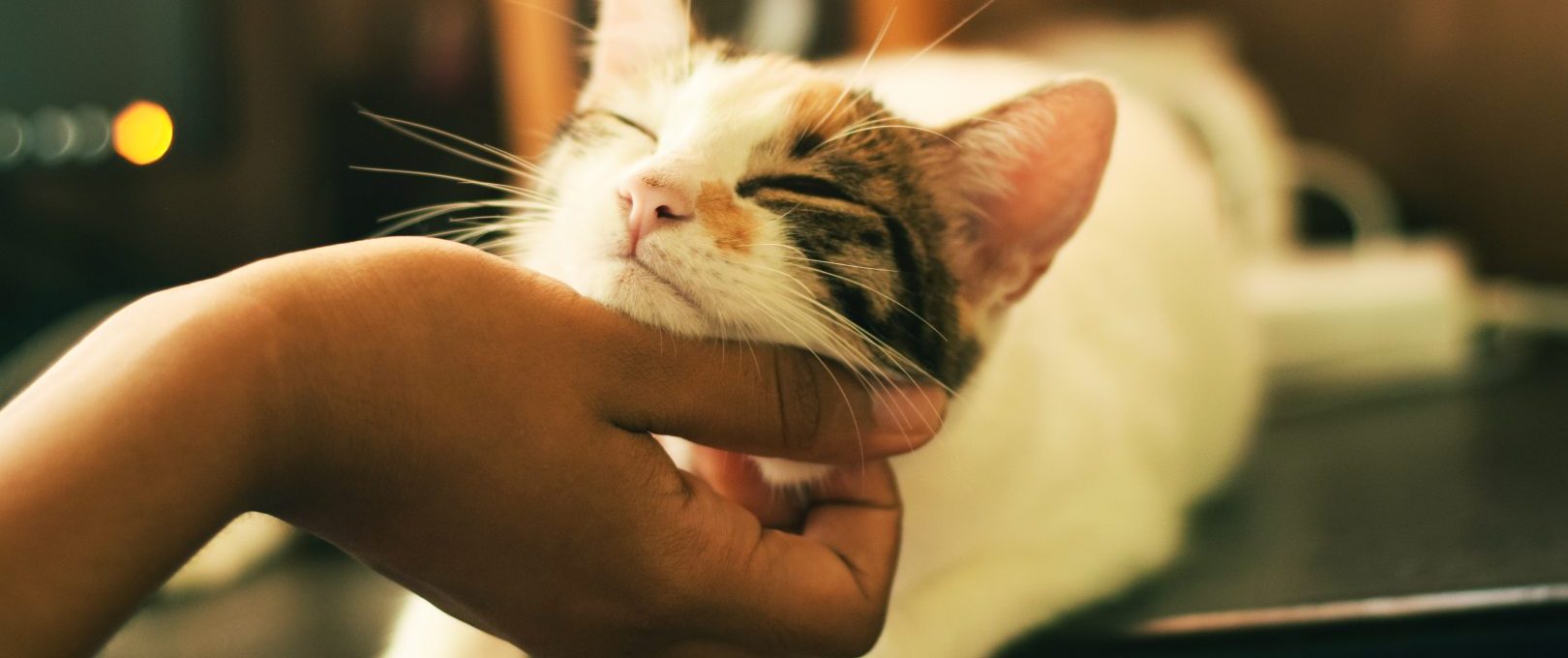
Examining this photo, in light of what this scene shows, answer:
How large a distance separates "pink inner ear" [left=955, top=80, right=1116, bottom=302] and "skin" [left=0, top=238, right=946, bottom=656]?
0.21 metres

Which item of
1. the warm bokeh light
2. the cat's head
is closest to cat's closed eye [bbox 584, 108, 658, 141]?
the cat's head

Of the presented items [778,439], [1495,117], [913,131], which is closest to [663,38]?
[913,131]

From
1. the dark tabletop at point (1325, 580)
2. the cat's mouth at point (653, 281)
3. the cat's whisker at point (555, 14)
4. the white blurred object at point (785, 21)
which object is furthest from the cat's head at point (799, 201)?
the white blurred object at point (785, 21)

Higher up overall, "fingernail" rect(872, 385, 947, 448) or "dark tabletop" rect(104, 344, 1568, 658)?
"fingernail" rect(872, 385, 947, 448)

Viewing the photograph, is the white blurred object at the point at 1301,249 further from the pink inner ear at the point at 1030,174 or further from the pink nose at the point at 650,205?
the pink nose at the point at 650,205

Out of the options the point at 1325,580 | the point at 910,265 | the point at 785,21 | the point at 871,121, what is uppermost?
the point at 785,21

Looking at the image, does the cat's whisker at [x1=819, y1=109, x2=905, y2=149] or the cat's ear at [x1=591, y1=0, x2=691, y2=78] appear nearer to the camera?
the cat's whisker at [x1=819, y1=109, x2=905, y2=149]

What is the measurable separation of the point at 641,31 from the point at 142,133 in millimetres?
579

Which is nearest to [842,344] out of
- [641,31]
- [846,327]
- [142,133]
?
[846,327]

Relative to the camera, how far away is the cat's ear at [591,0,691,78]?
903 millimetres

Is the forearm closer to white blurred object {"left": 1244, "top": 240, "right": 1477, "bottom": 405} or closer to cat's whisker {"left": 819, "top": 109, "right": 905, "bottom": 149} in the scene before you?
cat's whisker {"left": 819, "top": 109, "right": 905, "bottom": 149}

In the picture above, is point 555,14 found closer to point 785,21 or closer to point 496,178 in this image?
point 496,178

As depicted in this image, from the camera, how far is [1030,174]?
79 centimetres

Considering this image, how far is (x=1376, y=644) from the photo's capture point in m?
0.89
